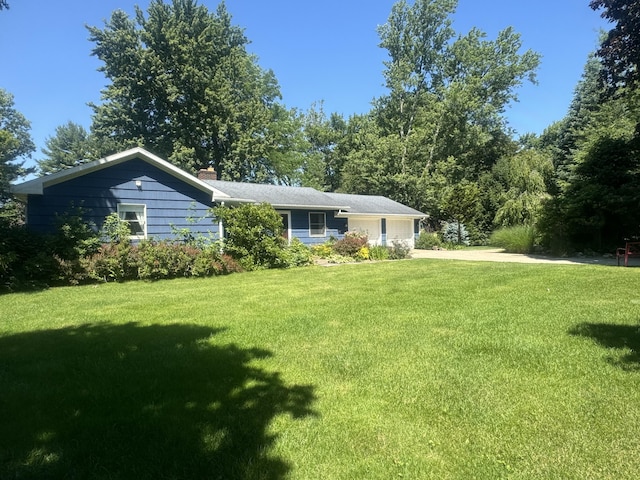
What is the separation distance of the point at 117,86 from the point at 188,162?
824 centimetres

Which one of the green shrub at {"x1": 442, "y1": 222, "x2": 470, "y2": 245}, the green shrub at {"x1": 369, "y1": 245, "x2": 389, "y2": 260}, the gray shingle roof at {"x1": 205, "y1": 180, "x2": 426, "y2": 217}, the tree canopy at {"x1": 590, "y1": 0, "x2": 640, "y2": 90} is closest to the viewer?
the tree canopy at {"x1": 590, "y1": 0, "x2": 640, "y2": 90}

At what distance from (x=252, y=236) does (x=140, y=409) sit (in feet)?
35.0

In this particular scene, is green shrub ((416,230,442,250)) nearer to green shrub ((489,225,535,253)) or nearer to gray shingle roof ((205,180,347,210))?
green shrub ((489,225,535,253))

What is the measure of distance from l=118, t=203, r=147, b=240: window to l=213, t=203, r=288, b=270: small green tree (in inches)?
95.9

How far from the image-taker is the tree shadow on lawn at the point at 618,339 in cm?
403

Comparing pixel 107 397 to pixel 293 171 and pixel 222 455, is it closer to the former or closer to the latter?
pixel 222 455

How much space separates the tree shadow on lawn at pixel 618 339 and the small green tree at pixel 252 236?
33.3 ft

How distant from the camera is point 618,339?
474 cm

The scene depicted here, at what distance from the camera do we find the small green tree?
13680 millimetres

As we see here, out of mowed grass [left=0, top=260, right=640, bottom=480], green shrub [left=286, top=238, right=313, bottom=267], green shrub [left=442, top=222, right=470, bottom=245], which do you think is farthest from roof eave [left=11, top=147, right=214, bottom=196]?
green shrub [left=442, top=222, right=470, bottom=245]

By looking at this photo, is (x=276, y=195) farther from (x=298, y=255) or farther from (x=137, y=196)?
(x=137, y=196)

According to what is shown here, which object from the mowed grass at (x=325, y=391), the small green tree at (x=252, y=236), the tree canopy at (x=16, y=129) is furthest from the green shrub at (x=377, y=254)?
the tree canopy at (x=16, y=129)

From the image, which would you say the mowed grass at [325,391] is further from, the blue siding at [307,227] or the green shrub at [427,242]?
the green shrub at [427,242]

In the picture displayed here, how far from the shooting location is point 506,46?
36781 mm
